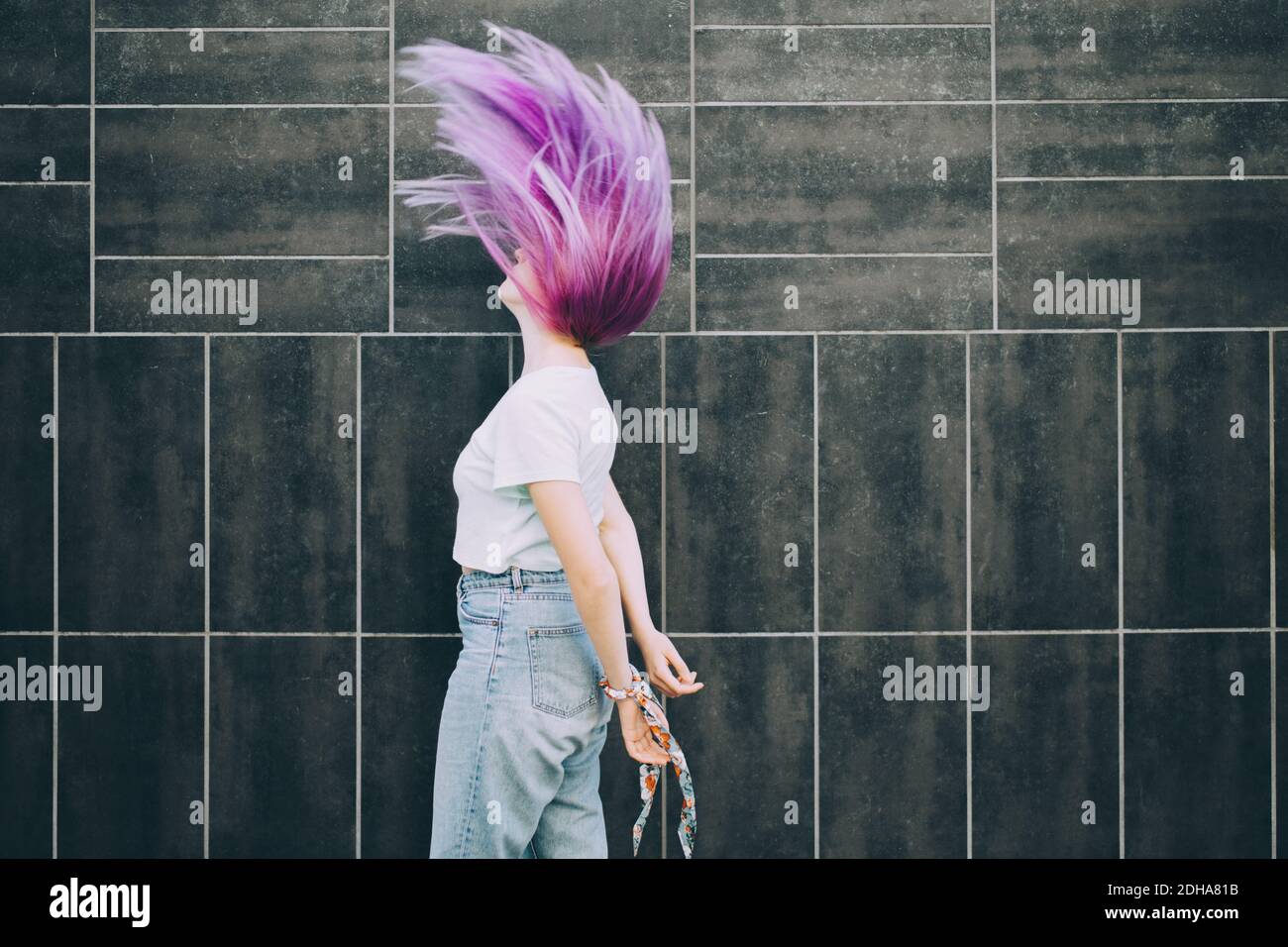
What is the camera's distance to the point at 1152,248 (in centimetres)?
349

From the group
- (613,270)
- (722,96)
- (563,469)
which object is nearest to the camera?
(563,469)

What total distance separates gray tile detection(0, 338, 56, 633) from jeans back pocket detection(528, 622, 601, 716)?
1.97 m

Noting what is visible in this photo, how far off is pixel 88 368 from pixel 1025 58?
123 inches

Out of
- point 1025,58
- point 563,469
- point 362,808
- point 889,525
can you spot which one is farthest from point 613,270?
point 362,808

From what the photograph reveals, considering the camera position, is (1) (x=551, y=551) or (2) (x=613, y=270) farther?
(2) (x=613, y=270)

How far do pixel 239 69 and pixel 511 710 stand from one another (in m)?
2.31

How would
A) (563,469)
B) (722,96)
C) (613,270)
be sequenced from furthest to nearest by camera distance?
(722,96)
(613,270)
(563,469)

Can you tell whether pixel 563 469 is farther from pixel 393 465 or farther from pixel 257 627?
pixel 257 627

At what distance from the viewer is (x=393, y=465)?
11.4ft

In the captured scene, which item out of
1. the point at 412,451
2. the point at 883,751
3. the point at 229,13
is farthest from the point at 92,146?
the point at 883,751

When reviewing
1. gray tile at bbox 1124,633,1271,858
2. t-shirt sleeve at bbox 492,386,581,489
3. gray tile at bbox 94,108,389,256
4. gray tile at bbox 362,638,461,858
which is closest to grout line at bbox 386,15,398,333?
gray tile at bbox 94,108,389,256

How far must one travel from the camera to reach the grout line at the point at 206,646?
3.50 meters

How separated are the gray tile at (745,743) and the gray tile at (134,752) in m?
1.39

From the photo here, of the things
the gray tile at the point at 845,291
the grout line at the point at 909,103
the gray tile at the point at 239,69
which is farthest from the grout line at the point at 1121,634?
the gray tile at the point at 239,69
